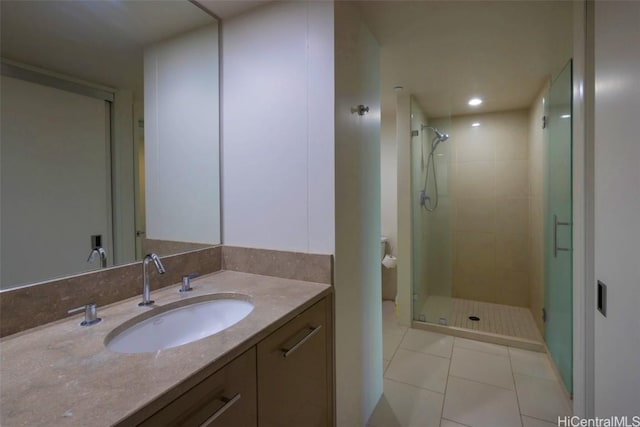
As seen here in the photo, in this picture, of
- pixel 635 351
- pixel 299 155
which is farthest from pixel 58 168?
pixel 635 351

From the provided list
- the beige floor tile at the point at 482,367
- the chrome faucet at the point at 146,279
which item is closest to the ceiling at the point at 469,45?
the chrome faucet at the point at 146,279

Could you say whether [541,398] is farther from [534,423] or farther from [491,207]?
[491,207]

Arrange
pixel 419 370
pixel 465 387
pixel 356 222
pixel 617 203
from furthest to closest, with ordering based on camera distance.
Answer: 1. pixel 419 370
2. pixel 465 387
3. pixel 356 222
4. pixel 617 203

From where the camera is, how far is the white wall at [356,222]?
4.51 ft

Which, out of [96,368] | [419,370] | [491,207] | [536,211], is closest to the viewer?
[96,368]

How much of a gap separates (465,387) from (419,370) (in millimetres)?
333

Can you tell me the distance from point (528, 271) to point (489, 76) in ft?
7.58

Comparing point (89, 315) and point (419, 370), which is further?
point (419, 370)

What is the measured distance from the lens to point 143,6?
1328 millimetres

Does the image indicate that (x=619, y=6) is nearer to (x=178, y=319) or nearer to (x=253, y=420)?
(x=253, y=420)

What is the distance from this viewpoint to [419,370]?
227 cm

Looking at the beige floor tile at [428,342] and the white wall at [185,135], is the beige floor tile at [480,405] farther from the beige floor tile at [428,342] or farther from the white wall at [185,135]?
the white wall at [185,135]

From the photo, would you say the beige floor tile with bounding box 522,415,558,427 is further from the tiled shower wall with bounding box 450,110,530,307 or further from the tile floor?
the tiled shower wall with bounding box 450,110,530,307

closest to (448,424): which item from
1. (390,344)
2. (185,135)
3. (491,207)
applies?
(390,344)
